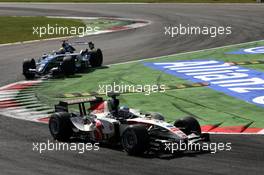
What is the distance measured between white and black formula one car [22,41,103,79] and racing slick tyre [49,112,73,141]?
10.7 m

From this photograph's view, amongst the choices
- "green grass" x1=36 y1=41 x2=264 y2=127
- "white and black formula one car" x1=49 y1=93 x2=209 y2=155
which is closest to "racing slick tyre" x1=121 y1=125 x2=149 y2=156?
"white and black formula one car" x1=49 y1=93 x2=209 y2=155

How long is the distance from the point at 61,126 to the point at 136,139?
2859 millimetres

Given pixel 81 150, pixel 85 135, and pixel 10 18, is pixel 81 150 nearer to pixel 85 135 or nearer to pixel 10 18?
pixel 85 135

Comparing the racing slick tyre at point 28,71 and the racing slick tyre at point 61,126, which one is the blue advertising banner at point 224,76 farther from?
the racing slick tyre at point 61,126

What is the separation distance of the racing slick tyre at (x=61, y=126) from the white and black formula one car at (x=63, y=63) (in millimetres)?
10720

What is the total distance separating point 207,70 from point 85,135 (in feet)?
38.6

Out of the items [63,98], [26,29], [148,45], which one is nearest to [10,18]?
[26,29]

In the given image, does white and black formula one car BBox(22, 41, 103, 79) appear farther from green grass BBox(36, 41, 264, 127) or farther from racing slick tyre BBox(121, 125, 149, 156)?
racing slick tyre BBox(121, 125, 149, 156)

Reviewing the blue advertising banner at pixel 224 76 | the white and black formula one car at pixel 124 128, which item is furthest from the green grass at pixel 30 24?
the white and black formula one car at pixel 124 128

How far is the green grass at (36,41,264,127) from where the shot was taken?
64.8 feet

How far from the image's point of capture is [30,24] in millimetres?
47875

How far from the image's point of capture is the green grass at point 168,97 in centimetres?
1977

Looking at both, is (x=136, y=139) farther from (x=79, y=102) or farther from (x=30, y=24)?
(x=30, y=24)

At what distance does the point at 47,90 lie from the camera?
83.6ft
